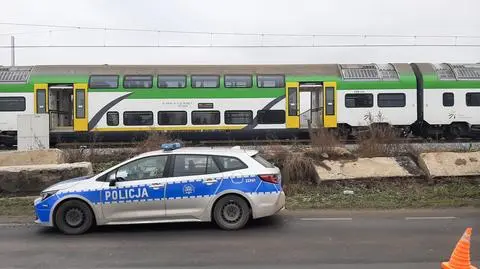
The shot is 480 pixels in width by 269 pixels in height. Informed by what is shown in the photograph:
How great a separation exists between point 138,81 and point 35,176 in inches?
470

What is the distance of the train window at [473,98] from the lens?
24625mm

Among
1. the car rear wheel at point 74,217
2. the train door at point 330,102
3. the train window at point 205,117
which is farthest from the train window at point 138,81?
the car rear wheel at point 74,217

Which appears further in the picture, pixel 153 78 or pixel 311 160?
pixel 153 78

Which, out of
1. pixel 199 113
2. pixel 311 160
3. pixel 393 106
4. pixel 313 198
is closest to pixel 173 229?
pixel 313 198

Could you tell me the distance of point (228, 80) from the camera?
80.5ft

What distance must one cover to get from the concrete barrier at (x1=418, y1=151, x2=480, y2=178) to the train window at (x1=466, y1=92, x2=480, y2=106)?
11.0 meters

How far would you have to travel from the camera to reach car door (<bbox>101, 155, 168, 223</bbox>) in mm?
9266

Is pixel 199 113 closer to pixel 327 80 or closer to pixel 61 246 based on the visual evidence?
pixel 327 80

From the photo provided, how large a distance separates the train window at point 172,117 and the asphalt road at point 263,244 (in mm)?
14449

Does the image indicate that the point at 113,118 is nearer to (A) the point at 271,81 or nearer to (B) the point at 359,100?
(A) the point at 271,81

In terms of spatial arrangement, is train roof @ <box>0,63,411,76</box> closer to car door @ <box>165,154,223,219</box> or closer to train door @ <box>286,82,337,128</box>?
train door @ <box>286,82,337,128</box>

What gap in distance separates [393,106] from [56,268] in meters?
20.0

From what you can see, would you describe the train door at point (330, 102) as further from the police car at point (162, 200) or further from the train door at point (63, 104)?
the police car at point (162, 200)

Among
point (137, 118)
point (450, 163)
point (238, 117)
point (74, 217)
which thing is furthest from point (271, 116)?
point (74, 217)
